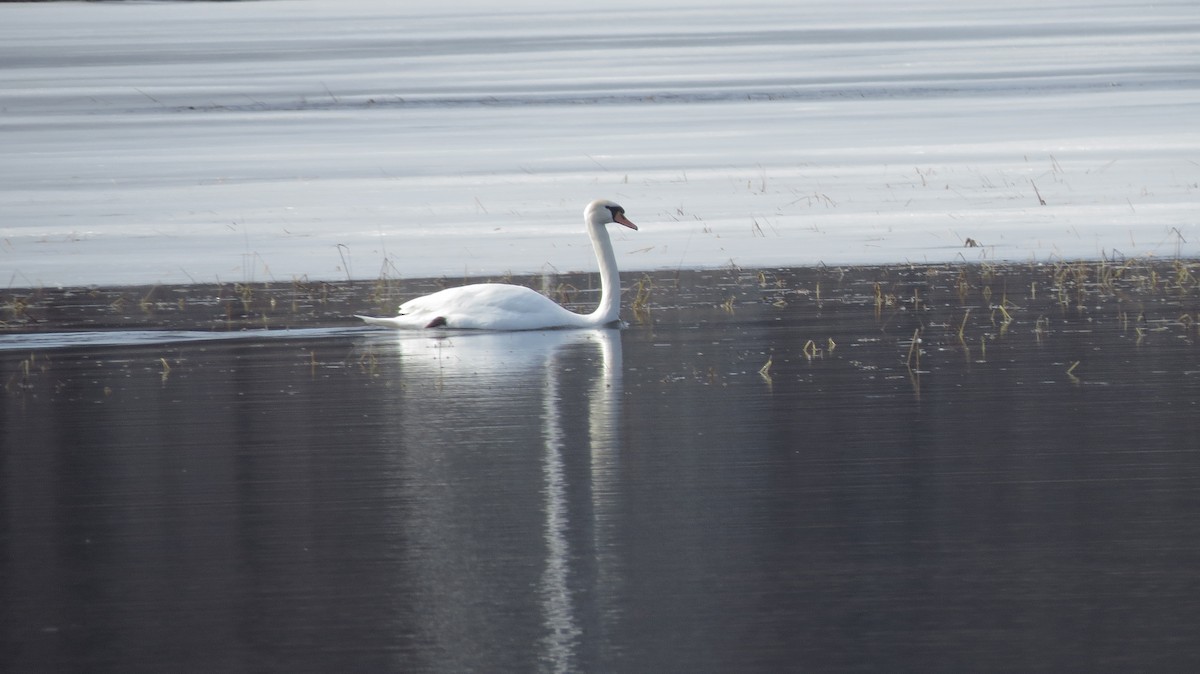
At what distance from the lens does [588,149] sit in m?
23.9

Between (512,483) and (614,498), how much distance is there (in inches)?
17.3

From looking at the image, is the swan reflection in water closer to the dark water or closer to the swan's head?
the dark water

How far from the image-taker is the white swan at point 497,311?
1084cm

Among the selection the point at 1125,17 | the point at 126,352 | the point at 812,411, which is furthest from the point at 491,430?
the point at 1125,17

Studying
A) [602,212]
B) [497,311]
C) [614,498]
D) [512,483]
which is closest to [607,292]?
[497,311]

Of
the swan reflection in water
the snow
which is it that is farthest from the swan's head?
the snow

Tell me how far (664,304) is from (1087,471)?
5776mm

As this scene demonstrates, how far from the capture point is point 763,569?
5316mm

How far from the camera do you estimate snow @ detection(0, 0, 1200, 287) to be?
15.5 metres

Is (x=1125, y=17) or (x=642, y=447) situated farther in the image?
(x=1125, y=17)

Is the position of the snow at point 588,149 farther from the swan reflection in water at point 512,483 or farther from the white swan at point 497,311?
the swan reflection in water at point 512,483

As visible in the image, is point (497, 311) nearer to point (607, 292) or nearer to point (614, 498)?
point (607, 292)

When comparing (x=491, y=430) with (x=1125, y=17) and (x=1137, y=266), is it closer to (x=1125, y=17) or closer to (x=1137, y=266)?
(x=1137, y=266)

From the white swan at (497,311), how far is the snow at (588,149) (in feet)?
9.69
